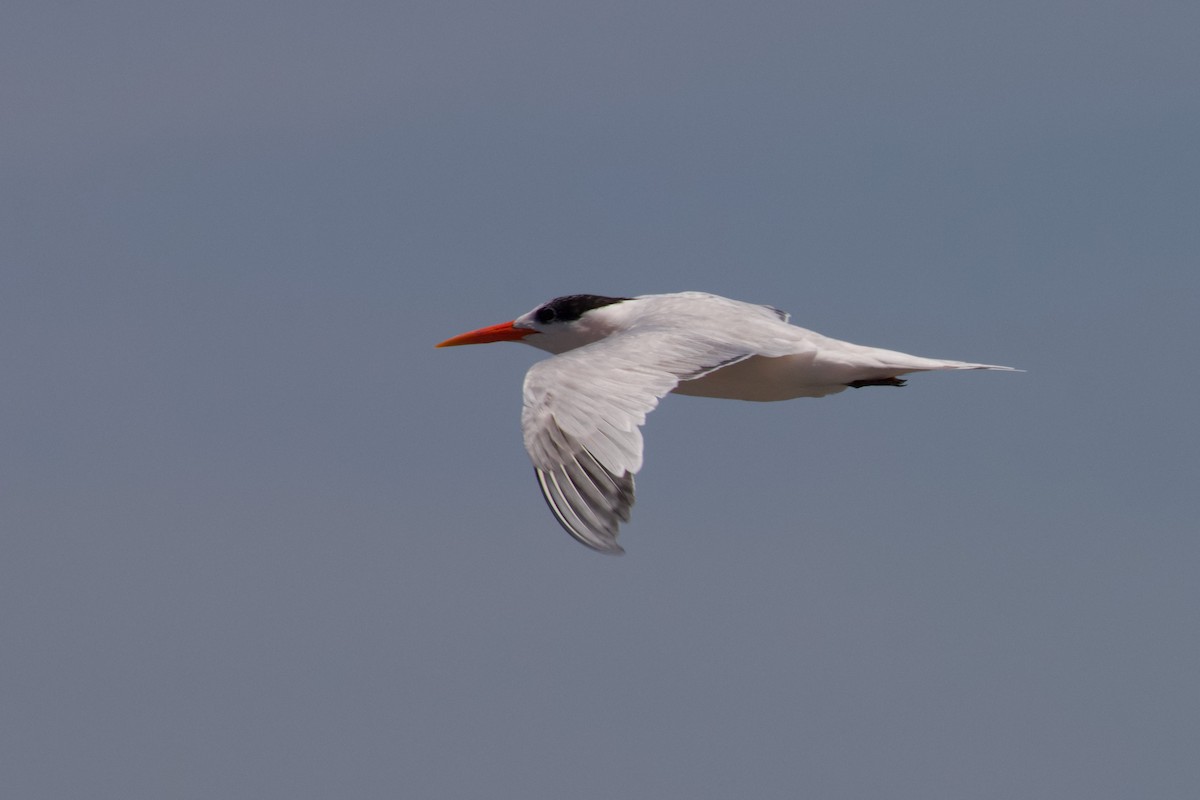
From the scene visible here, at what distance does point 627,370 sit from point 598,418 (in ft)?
2.95

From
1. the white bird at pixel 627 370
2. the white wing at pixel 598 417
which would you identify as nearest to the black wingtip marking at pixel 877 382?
the white bird at pixel 627 370

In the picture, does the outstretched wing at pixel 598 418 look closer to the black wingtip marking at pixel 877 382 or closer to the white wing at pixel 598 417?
the white wing at pixel 598 417

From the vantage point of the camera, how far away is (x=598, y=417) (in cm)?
1102

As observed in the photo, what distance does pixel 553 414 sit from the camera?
438 inches

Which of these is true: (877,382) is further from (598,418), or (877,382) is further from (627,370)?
(598,418)

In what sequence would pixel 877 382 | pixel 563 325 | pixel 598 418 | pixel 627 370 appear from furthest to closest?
pixel 563 325 < pixel 877 382 < pixel 627 370 < pixel 598 418

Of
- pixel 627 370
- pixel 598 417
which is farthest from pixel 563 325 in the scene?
pixel 598 417

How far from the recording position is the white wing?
1039 cm

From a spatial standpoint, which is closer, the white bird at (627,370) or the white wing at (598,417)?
the white wing at (598,417)

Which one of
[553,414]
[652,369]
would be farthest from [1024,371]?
[553,414]

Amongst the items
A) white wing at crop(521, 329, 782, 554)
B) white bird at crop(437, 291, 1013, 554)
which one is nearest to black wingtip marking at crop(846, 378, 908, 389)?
white bird at crop(437, 291, 1013, 554)

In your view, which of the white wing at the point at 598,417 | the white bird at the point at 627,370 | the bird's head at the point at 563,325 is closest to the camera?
the white wing at the point at 598,417

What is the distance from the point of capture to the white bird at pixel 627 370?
1057cm

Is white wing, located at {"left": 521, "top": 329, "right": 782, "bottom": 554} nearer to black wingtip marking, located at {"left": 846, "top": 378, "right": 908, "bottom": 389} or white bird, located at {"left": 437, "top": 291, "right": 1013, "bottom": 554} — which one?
white bird, located at {"left": 437, "top": 291, "right": 1013, "bottom": 554}
